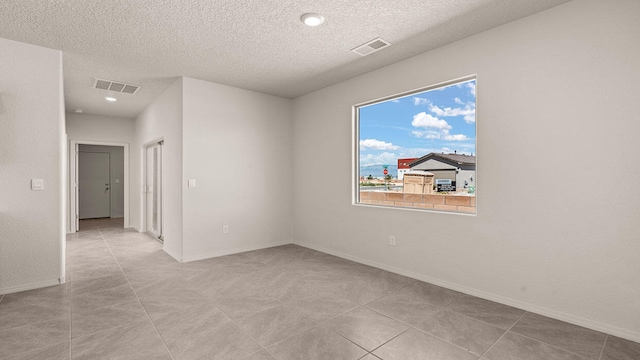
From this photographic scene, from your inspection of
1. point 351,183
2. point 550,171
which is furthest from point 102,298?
point 550,171

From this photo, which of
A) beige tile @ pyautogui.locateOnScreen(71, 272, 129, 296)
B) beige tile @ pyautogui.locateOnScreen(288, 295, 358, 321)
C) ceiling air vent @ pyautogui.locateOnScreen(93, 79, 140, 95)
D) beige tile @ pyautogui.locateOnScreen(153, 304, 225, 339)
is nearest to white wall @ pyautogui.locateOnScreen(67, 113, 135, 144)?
ceiling air vent @ pyautogui.locateOnScreen(93, 79, 140, 95)

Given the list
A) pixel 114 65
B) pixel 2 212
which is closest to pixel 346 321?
pixel 2 212

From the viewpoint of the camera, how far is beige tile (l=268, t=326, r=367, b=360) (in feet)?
6.72

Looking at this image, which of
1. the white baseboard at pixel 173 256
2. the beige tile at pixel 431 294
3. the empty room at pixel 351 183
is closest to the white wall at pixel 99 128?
the empty room at pixel 351 183

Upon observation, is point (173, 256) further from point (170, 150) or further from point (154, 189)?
point (154, 189)

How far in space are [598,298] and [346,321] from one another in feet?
6.37

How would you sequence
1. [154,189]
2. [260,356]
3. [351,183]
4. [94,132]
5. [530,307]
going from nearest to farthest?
1. [260,356]
2. [530,307]
3. [351,183]
4. [154,189]
5. [94,132]

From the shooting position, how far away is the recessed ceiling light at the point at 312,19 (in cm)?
274

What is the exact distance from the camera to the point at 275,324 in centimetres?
250

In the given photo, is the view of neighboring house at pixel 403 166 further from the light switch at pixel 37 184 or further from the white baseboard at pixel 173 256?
the light switch at pixel 37 184

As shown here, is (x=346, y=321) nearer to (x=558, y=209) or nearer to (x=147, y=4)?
(x=558, y=209)

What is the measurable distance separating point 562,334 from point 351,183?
2.77 m

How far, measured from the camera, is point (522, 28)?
9.11ft

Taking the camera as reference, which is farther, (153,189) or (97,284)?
(153,189)
